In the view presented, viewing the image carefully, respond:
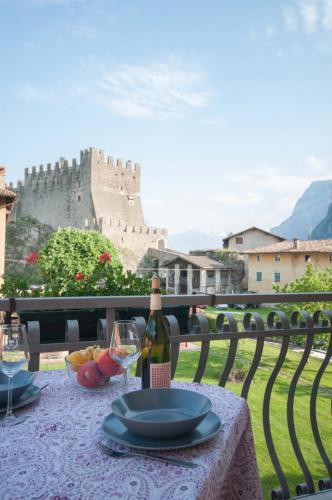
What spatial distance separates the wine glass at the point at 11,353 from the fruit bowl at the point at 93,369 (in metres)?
0.16

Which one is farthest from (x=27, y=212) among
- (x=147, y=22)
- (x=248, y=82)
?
(x=147, y=22)

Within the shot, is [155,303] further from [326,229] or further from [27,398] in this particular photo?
[326,229]

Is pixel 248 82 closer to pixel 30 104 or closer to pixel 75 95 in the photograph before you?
pixel 75 95

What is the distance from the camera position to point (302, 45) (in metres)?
22.2

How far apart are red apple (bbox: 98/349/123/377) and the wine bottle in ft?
0.27

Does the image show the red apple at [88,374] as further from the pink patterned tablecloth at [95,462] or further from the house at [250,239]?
the house at [250,239]

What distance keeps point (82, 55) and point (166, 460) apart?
71.3 feet

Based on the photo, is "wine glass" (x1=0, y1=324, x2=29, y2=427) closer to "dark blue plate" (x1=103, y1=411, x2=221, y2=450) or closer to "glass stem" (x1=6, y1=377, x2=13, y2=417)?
"glass stem" (x1=6, y1=377, x2=13, y2=417)

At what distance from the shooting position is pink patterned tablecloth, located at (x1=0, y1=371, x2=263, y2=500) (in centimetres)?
67

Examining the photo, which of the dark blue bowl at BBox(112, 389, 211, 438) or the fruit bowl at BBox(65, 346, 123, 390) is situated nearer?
the dark blue bowl at BBox(112, 389, 211, 438)

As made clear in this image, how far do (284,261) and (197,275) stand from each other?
738 cm

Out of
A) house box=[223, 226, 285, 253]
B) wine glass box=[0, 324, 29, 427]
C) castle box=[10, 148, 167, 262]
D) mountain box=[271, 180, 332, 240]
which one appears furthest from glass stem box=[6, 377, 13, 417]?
mountain box=[271, 180, 332, 240]

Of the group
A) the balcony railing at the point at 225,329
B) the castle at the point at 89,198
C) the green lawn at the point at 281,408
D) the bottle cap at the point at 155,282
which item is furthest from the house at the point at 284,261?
the bottle cap at the point at 155,282

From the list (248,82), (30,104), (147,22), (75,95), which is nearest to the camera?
(147,22)
